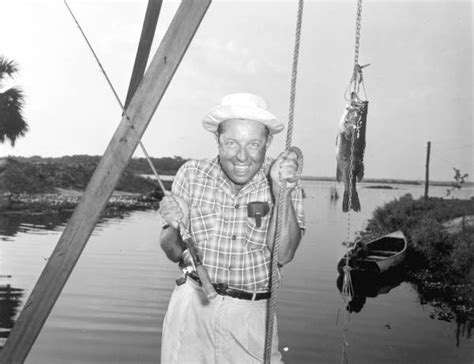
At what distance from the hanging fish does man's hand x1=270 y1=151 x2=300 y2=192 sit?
2347mm

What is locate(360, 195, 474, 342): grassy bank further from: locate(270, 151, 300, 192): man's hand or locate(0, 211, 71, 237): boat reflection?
locate(0, 211, 71, 237): boat reflection

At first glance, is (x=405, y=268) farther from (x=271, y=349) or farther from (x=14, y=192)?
(x=14, y=192)

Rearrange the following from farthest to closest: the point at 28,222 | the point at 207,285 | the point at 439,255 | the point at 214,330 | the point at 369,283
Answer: the point at 28,222 → the point at 439,255 → the point at 369,283 → the point at 214,330 → the point at 207,285

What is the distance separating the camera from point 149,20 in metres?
2.89

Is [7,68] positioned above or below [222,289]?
above

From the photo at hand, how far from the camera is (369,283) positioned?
2181cm

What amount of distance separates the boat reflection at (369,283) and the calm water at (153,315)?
0.32m

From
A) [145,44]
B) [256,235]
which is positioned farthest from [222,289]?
[145,44]

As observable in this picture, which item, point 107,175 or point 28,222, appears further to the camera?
point 28,222

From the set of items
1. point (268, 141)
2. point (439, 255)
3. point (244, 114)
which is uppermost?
point (244, 114)

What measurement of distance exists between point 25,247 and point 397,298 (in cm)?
1777

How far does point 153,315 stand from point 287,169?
15.6m

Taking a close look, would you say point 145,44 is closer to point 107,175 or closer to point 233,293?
point 107,175

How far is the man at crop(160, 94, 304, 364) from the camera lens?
2.79m
